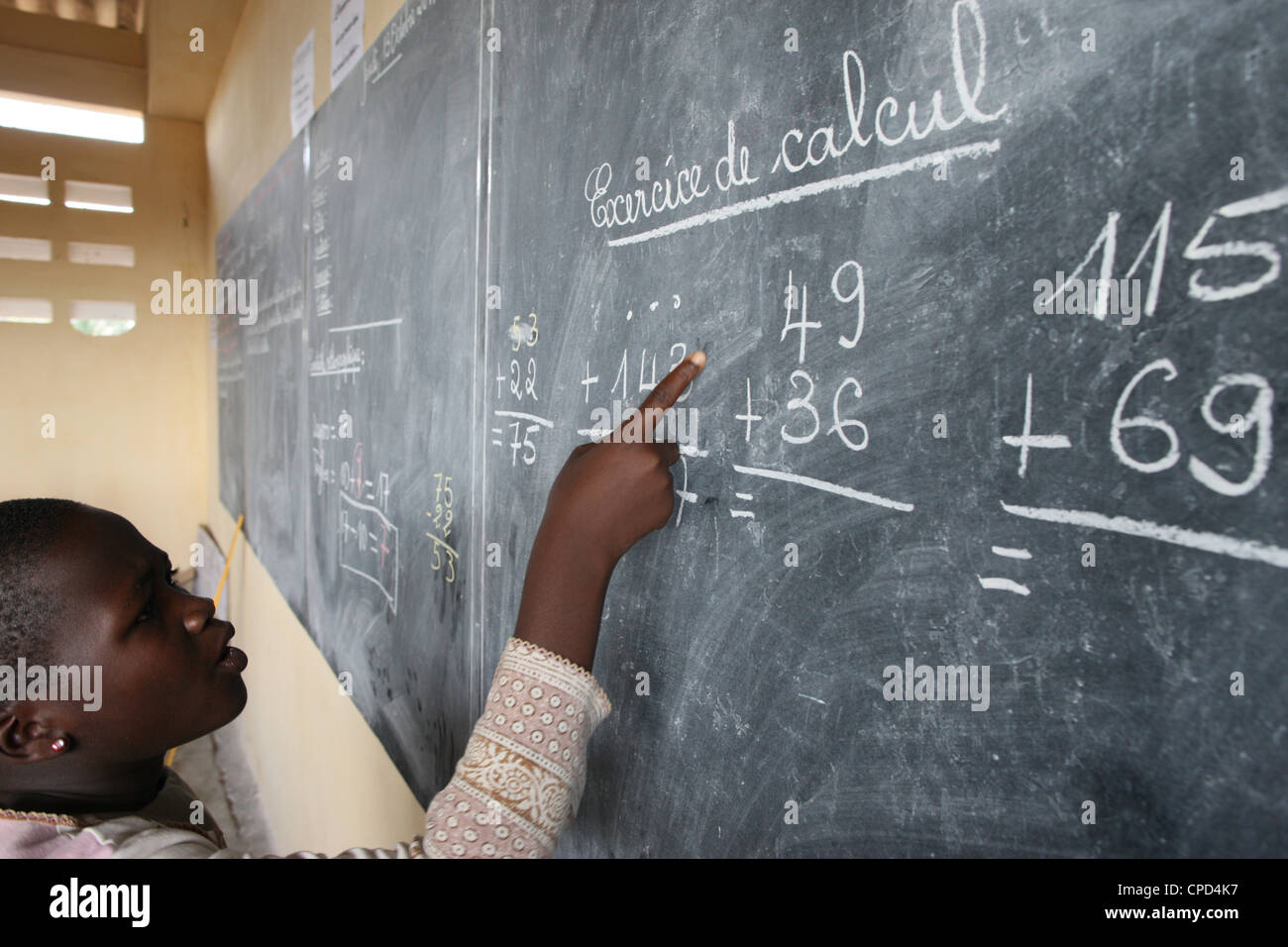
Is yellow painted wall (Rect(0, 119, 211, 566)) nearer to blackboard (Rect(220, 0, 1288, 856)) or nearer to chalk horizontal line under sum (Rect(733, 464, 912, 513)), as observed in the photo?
blackboard (Rect(220, 0, 1288, 856))

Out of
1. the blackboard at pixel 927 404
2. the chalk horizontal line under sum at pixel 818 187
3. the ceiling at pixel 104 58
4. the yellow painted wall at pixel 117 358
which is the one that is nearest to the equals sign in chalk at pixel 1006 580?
the blackboard at pixel 927 404

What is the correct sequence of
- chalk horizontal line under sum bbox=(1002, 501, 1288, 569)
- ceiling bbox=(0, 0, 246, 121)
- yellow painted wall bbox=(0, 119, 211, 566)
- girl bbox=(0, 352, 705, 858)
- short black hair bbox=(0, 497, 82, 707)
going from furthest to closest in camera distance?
yellow painted wall bbox=(0, 119, 211, 566) < ceiling bbox=(0, 0, 246, 121) < short black hair bbox=(0, 497, 82, 707) < girl bbox=(0, 352, 705, 858) < chalk horizontal line under sum bbox=(1002, 501, 1288, 569)

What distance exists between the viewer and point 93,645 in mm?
820

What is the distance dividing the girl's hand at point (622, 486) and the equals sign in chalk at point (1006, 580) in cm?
31

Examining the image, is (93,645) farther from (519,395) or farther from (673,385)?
(673,385)

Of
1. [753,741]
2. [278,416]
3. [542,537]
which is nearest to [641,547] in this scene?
[542,537]

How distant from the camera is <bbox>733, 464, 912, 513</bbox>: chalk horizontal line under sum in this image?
52 cm

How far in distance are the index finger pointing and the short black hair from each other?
65cm

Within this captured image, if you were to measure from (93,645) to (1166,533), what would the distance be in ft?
3.15

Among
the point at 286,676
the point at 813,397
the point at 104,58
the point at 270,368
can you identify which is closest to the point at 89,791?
the point at 813,397

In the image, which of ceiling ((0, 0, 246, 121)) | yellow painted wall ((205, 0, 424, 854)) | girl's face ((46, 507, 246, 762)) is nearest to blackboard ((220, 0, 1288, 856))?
girl's face ((46, 507, 246, 762))
